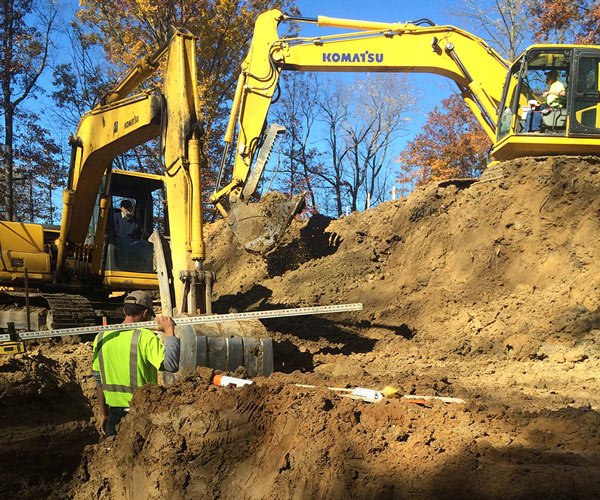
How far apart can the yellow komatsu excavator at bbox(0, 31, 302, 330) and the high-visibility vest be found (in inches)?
92.3

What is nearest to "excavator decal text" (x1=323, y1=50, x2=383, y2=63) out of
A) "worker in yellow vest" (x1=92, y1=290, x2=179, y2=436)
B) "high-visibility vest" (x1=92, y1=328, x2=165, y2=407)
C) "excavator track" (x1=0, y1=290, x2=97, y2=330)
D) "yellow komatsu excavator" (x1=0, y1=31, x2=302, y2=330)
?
"yellow komatsu excavator" (x1=0, y1=31, x2=302, y2=330)

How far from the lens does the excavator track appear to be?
835 centimetres

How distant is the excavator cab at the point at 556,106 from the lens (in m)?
9.96

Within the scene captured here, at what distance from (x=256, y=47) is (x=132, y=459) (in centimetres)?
961

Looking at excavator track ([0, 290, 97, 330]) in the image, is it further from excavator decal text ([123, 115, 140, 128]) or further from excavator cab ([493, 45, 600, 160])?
excavator cab ([493, 45, 600, 160])

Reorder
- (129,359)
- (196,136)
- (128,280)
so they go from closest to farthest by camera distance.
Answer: (129,359), (196,136), (128,280)

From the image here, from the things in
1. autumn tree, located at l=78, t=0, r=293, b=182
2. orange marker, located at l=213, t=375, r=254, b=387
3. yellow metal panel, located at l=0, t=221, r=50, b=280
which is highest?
autumn tree, located at l=78, t=0, r=293, b=182

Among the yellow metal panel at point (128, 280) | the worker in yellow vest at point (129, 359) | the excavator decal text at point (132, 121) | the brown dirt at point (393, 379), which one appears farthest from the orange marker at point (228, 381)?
the yellow metal panel at point (128, 280)

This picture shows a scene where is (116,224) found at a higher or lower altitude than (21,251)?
higher

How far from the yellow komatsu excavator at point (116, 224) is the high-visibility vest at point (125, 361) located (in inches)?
92.3

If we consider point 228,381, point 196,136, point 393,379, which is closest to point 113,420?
point 228,381

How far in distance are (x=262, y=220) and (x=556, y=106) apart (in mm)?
6105

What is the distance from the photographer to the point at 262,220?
35.7 ft

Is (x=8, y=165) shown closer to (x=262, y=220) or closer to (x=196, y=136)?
(x=262, y=220)
